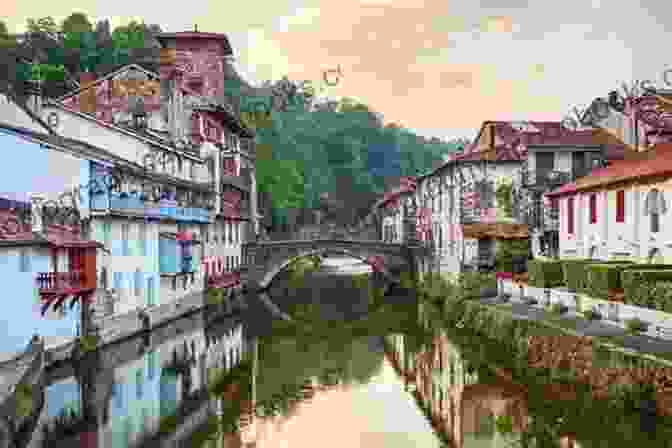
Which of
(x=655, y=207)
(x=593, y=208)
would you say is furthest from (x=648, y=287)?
(x=593, y=208)

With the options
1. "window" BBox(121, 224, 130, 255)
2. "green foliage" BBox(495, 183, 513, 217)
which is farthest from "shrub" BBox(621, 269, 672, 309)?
"green foliage" BBox(495, 183, 513, 217)

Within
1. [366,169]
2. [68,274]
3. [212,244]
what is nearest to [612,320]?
[68,274]

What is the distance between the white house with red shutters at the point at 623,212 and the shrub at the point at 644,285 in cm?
719

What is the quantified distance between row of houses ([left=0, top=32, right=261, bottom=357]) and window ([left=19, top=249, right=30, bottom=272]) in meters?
0.09

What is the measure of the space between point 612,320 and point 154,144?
1012 inches

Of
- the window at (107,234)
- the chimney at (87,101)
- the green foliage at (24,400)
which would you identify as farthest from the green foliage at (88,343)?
the chimney at (87,101)

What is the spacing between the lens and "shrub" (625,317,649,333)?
76.4ft

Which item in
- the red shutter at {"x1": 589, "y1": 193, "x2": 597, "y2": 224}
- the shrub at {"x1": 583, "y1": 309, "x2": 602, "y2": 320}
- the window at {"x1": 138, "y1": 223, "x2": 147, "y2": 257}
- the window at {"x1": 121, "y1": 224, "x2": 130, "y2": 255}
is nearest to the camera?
the shrub at {"x1": 583, "y1": 309, "x2": 602, "y2": 320}

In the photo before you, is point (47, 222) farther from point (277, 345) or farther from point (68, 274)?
point (277, 345)

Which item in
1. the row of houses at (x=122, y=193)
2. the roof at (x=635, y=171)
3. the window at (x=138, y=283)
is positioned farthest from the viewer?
the window at (x=138, y=283)

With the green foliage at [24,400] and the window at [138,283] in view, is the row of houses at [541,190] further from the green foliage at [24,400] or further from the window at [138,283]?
the green foliage at [24,400]

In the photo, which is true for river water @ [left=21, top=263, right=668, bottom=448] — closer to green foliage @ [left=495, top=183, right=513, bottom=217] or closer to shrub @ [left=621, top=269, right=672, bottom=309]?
shrub @ [left=621, top=269, right=672, bottom=309]

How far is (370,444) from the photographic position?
20.5 meters

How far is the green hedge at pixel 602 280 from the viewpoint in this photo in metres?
26.5
